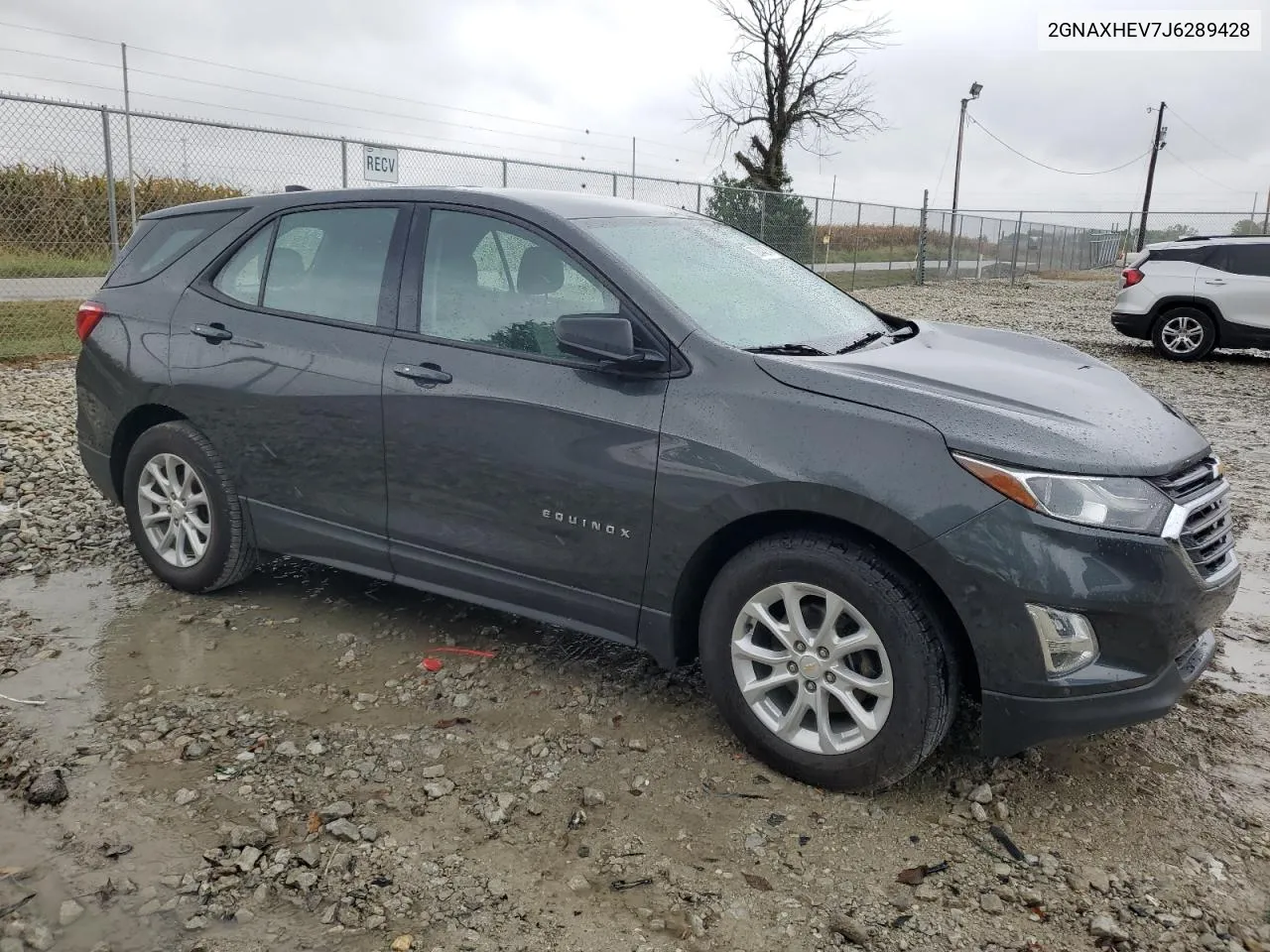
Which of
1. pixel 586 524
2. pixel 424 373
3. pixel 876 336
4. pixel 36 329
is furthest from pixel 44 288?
pixel 876 336

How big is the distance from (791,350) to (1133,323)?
11.7 m

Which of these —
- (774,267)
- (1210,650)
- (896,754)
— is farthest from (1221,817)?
(774,267)

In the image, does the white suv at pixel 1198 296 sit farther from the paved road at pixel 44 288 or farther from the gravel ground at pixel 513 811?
the paved road at pixel 44 288

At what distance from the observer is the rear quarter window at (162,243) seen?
438 cm

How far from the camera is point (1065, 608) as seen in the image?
8.69ft

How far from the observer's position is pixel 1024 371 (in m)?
3.39

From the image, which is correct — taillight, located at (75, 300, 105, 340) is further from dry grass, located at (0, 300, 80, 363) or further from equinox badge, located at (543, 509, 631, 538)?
dry grass, located at (0, 300, 80, 363)

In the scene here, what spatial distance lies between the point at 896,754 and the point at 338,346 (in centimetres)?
243

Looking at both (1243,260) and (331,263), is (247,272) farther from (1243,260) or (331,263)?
(1243,260)

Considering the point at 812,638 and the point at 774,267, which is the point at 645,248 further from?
the point at 812,638

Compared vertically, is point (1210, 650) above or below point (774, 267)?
below

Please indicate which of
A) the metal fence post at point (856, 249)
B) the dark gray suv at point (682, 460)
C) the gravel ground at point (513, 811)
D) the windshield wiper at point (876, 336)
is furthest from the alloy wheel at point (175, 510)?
the metal fence post at point (856, 249)

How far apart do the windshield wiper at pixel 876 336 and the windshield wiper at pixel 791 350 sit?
9 centimetres

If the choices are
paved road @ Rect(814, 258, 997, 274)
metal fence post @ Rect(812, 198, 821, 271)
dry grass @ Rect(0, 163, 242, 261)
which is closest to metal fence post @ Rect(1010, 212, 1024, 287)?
paved road @ Rect(814, 258, 997, 274)
